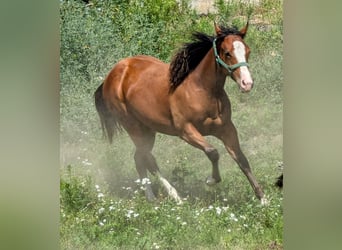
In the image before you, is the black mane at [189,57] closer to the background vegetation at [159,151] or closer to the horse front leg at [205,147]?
the background vegetation at [159,151]

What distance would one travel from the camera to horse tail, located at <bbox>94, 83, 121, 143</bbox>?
4.87 meters

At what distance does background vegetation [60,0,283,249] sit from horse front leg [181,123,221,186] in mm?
42

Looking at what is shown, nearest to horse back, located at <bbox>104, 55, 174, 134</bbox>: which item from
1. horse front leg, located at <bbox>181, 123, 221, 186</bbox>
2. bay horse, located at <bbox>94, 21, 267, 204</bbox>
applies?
bay horse, located at <bbox>94, 21, 267, 204</bbox>

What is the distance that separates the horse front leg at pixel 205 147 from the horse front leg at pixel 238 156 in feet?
0.34

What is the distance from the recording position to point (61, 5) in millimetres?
4852

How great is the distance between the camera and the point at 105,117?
489 cm

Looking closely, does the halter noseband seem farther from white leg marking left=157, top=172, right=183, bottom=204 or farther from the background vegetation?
white leg marking left=157, top=172, right=183, bottom=204

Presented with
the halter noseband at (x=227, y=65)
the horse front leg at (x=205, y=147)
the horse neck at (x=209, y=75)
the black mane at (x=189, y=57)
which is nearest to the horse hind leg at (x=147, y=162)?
the horse front leg at (x=205, y=147)

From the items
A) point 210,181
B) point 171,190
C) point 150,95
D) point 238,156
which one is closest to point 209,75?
point 150,95

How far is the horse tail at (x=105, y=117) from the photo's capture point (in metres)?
4.87

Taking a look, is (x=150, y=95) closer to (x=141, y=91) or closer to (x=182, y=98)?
(x=141, y=91)

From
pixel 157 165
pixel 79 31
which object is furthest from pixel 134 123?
pixel 79 31
